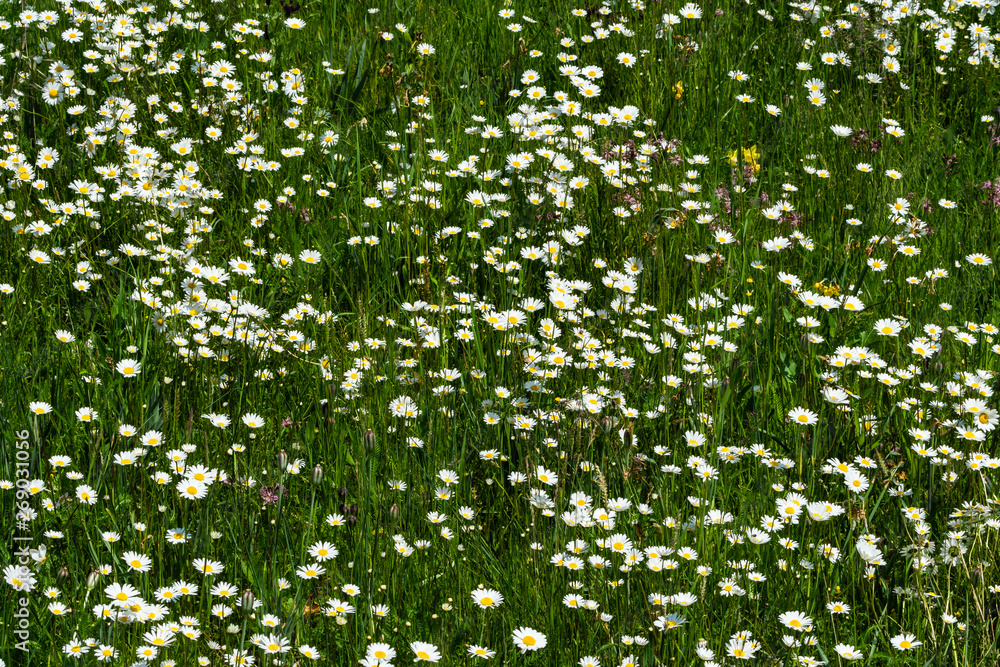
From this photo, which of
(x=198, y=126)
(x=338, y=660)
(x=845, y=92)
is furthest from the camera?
(x=845, y=92)

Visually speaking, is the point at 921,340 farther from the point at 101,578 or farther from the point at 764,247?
the point at 101,578

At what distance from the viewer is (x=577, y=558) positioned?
2221 millimetres

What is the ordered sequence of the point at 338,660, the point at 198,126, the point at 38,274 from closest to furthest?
the point at 338,660
the point at 38,274
the point at 198,126

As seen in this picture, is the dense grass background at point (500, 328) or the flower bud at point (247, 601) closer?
the flower bud at point (247, 601)

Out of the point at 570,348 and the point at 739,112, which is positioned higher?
the point at 739,112

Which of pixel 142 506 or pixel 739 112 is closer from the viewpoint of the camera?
pixel 142 506

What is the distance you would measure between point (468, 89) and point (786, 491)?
2596 mm

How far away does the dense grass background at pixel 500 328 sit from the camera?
221 centimetres

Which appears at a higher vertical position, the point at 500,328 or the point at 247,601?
the point at 500,328

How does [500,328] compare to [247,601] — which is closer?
[247,601]

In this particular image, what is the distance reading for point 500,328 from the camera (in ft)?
9.82

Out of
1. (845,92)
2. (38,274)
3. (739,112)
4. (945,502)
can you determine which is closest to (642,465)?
(945,502)

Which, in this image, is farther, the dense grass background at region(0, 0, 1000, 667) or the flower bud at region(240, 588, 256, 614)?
the dense grass background at region(0, 0, 1000, 667)

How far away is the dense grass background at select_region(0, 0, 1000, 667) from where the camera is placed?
7.25 ft
